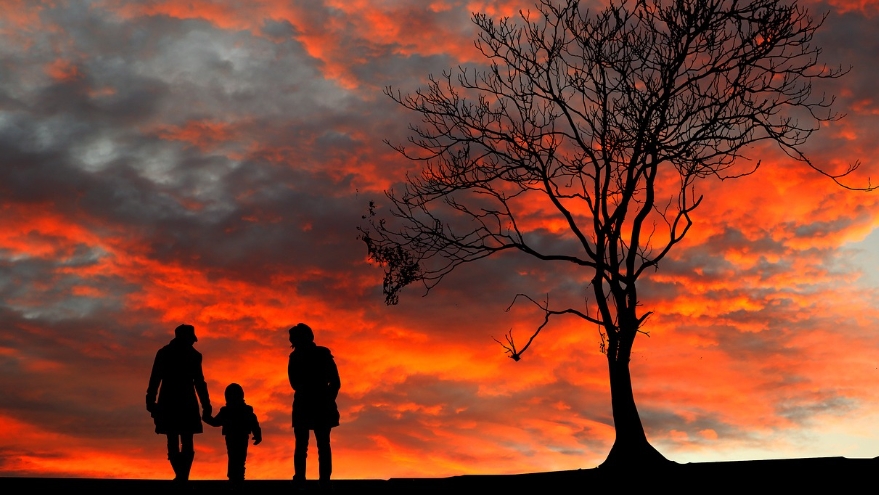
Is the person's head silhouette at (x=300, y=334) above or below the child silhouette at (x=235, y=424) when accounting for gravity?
above

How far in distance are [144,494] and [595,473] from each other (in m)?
8.31

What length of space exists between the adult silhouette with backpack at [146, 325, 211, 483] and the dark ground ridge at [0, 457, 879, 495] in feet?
1.66

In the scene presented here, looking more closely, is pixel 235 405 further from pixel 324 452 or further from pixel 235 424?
pixel 324 452

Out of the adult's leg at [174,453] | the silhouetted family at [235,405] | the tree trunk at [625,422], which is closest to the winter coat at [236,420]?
the silhouetted family at [235,405]

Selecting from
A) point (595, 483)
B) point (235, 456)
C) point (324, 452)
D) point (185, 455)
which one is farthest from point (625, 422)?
point (185, 455)

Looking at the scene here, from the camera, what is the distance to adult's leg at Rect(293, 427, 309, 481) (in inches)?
573

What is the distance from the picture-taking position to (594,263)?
20891 mm

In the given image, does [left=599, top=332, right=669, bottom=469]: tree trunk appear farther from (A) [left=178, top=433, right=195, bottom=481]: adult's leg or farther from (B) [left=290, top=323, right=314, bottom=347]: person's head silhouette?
(A) [left=178, top=433, right=195, bottom=481]: adult's leg

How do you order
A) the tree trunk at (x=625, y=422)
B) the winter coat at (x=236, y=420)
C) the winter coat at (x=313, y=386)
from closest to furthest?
the winter coat at (x=313, y=386) → the winter coat at (x=236, y=420) → the tree trunk at (x=625, y=422)

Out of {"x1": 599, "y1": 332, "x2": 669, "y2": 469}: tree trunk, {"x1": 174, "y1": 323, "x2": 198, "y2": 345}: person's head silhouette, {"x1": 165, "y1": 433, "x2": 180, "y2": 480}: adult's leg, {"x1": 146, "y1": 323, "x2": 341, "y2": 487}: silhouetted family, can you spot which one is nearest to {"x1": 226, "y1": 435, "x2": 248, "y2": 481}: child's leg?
{"x1": 146, "y1": 323, "x2": 341, "y2": 487}: silhouetted family

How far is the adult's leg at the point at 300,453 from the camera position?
47.8 feet

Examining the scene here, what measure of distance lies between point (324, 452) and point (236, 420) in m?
1.58

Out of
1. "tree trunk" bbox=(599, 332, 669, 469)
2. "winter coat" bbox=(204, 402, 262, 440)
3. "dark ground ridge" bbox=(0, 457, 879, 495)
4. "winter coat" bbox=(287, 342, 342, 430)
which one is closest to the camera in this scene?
"dark ground ridge" bbox=(0, 457, 879, 495)

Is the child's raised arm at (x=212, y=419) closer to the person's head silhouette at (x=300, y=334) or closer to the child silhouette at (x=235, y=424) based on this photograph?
the child silhouette at (x=235, y=424)
